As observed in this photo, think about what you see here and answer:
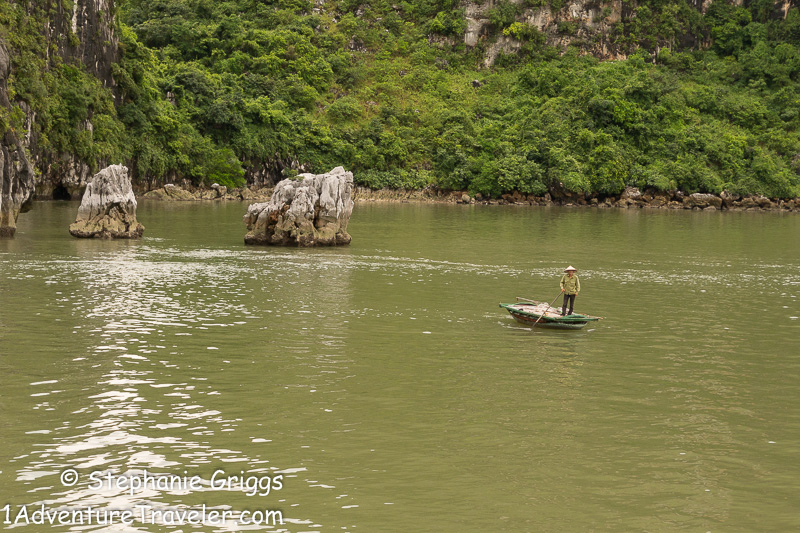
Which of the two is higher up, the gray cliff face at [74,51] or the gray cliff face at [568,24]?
the gray cliff face at [568,24]

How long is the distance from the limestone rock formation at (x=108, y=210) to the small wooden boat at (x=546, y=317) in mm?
28561

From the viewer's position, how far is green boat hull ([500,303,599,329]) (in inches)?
964

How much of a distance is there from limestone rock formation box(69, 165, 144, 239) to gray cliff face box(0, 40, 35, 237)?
115 inches

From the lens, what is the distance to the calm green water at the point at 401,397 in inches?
482

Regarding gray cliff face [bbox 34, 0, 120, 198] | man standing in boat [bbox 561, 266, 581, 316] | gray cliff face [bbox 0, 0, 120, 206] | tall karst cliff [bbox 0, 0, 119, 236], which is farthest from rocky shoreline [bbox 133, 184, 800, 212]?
man standing in boat [bbox 561, 266, 581, 316]

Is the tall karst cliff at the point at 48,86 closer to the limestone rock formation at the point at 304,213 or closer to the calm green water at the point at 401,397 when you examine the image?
the calm green water at the point at 401,397

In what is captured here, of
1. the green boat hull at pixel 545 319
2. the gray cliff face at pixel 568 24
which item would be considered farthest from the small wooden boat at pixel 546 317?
the gray cliff face at pixel 568 24

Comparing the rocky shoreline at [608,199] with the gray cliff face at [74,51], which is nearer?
the gray cliff face at [74,51]

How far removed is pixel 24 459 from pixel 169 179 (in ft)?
296

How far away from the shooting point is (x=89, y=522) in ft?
37.0

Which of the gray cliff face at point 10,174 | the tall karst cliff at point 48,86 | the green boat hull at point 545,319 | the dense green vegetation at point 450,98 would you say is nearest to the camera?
the green boat hull at point 545,319

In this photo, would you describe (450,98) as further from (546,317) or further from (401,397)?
(401,397)

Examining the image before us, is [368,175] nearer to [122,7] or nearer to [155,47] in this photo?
[155,47]

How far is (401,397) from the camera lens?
17.3 meters
